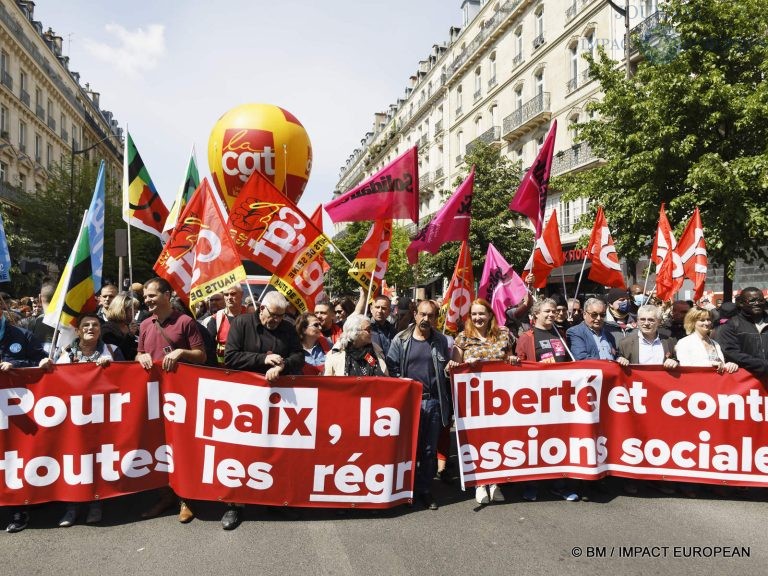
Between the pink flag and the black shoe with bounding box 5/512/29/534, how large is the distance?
5506 mm

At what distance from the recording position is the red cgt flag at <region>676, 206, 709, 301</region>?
8.63m

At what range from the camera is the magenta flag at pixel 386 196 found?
6.89 meters

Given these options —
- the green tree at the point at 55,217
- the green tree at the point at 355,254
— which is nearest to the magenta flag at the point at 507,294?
the green tree at the point at 55,217

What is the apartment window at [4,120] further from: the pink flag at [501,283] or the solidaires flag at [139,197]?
the pink flag at [501,283]

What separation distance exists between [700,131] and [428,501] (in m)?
11.8

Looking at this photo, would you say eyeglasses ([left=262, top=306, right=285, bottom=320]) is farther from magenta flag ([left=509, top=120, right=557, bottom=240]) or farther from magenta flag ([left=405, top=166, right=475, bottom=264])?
magenta flag ([left=509, top=120, right=557, bottom=240])

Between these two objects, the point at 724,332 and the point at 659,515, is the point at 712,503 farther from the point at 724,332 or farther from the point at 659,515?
the point at 724,332

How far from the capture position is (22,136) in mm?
36469

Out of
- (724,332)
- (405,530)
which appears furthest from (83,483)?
(724,332)

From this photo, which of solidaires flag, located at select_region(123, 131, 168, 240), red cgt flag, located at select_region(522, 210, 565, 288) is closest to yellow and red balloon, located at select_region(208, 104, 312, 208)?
solidaires flag, located at select_region(123, 131, 168, 240)

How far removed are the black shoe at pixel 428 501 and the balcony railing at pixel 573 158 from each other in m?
24.3

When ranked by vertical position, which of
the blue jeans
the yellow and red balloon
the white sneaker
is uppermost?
the yellow and red balloon

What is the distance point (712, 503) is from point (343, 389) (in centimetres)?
313

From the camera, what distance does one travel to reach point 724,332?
17.1 ft
